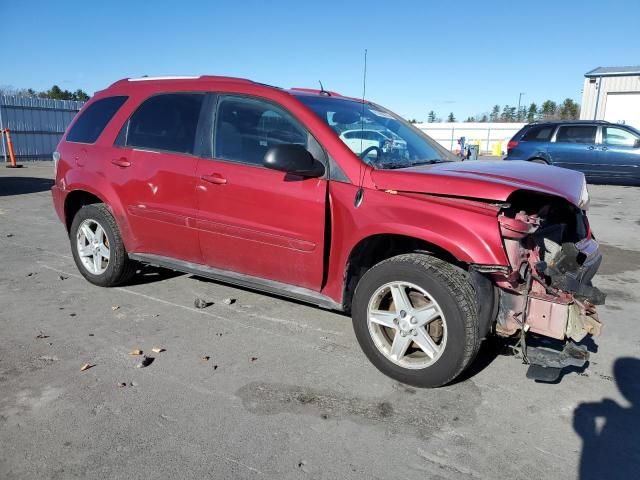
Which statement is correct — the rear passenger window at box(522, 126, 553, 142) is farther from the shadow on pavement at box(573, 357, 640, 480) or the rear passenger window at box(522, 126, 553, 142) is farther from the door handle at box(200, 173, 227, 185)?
the door handle at box(200, 173, 227, 185)

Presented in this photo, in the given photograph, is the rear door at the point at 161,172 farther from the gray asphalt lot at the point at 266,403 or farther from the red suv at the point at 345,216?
the gray asphalt lot at the point at 266,403

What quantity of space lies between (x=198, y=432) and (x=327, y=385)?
0.85 meters

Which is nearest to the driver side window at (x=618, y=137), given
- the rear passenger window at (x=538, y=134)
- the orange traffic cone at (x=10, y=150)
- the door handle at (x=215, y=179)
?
the rear passenger window at (x=538, y=134)

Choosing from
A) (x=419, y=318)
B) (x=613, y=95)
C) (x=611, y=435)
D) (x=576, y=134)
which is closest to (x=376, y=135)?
(x=419, y=318)

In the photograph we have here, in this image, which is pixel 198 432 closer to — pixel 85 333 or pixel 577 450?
pixel 85 333

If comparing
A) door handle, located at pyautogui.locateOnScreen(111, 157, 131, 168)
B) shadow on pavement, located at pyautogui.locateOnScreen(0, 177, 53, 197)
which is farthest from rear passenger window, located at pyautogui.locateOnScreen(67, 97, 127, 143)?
shadow on pavement, located at pyautogui.locateOnScreen(0, 177, 53, 197)

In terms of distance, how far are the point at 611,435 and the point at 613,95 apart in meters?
27.7

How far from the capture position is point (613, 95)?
25.5m

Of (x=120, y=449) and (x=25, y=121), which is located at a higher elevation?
(x=25, y=121)

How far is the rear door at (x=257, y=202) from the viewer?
3439 mm

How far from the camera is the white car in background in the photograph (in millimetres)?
3505

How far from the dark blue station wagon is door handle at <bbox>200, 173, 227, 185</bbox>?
38.8ft

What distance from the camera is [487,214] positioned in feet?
9.16

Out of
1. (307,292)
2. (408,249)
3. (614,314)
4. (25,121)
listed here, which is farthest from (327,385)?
(25,121)
